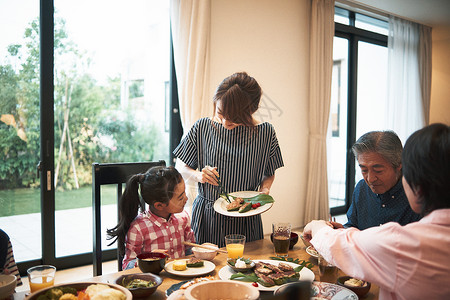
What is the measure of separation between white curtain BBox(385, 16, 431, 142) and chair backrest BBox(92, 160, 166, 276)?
15.6 feet

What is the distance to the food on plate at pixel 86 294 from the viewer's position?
40.4 inches

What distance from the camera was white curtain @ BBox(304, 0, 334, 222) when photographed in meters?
4.65

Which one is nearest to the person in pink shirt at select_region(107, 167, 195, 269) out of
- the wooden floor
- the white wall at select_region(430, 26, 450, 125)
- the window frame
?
the wooden floor

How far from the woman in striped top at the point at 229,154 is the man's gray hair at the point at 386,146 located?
0.58 metres

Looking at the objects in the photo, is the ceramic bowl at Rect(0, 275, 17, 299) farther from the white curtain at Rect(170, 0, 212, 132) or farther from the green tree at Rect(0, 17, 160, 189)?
the white curtain at Rect(170, 0, 212, 132)

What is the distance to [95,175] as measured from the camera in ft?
5.85

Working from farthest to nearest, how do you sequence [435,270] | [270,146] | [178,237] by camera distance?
[270,146]
[178,237]
[435,270]

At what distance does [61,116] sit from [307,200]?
2825mm

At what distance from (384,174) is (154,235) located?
3.37ft

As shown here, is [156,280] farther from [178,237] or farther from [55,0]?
[55,0]

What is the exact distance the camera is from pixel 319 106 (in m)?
4.75

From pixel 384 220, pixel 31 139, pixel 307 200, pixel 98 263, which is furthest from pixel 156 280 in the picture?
pixel 307 200

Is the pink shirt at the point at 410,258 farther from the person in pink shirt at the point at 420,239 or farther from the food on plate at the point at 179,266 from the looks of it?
the food on plate at the point at 179,266

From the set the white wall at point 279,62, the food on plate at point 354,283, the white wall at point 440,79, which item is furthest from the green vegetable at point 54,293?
the white wall at point 440,79
